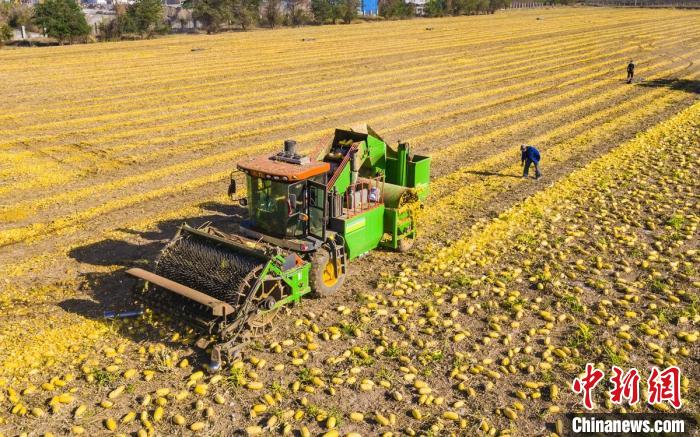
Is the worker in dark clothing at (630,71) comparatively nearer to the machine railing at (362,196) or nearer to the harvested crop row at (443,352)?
the harvested crop row at (443,352)

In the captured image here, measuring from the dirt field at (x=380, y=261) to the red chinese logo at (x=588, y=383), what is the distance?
19cm

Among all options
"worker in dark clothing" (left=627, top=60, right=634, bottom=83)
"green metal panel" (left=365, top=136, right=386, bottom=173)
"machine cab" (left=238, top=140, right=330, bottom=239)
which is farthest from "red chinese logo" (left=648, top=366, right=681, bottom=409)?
"worker in dark clothing" (left=627, top=60, right=634, bottom=83)

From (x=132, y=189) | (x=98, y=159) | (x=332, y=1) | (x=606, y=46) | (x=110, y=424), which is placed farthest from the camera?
(x=332, y=1)

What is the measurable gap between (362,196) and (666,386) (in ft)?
21.2

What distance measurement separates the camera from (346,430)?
794 cm

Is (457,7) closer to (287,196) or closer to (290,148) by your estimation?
(290,148)

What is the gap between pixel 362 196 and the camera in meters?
12.4

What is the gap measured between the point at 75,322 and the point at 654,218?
1377 centimetres

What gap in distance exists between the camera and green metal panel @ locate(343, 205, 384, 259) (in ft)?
37.8

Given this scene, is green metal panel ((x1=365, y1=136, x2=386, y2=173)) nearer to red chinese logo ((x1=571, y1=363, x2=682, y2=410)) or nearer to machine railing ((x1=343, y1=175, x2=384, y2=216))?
machine railing ((x1=343, y1=175, x2=384, y2=216))

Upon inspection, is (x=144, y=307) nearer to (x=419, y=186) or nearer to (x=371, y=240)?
(x=371, y=240)

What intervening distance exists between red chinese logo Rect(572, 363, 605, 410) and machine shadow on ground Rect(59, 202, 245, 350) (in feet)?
21.8

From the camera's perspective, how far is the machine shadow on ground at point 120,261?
1087 cm

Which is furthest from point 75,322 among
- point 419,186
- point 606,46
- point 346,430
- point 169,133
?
point 606,46
